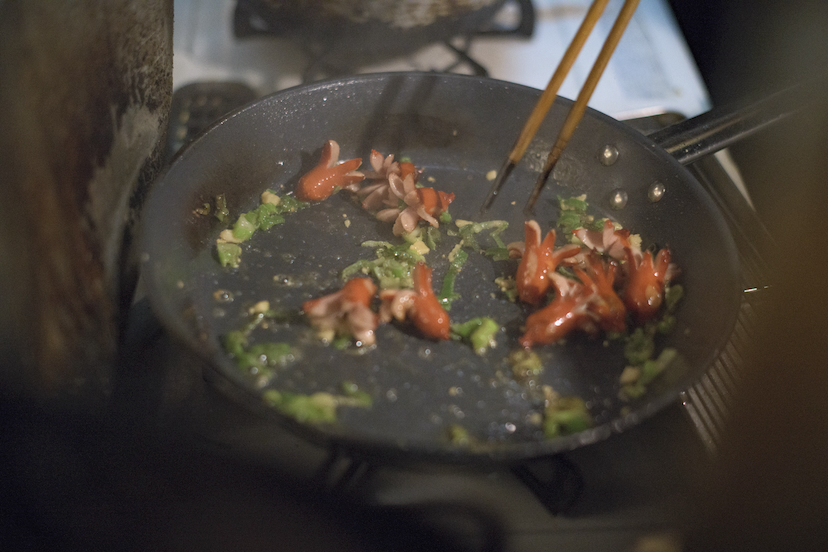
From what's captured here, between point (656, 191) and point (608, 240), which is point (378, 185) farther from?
point (656, 191)

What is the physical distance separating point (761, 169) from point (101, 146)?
74.8 inches

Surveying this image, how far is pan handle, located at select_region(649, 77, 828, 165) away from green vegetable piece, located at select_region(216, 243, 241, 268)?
40.0 inches

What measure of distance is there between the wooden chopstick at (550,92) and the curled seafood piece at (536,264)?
0.19 m

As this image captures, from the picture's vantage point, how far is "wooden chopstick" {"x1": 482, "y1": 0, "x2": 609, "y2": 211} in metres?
1.09

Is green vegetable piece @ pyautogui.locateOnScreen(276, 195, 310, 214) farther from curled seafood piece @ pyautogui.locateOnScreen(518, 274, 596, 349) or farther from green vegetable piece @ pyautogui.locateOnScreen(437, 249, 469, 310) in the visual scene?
curled seafood piece @ pyautogui.locateOnScreen(518, 274, 596, 349)

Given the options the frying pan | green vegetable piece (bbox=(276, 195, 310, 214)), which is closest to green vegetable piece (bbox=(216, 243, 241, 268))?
the frying pan

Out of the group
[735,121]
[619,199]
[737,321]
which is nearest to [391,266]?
[619,199]

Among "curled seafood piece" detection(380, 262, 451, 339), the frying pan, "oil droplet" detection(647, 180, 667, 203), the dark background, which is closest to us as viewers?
the frying pan

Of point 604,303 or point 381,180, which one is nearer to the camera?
point 604,303

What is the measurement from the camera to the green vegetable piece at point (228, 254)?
4.00 ft

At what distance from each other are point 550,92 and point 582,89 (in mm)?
65

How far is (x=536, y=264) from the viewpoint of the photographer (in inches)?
46.1

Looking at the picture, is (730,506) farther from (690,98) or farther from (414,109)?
(690,98)

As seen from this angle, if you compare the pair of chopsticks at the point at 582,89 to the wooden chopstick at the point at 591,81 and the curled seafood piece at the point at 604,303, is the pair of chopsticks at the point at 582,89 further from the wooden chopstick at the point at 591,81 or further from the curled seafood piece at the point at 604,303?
the curled seafood piece at the point at 604,303
